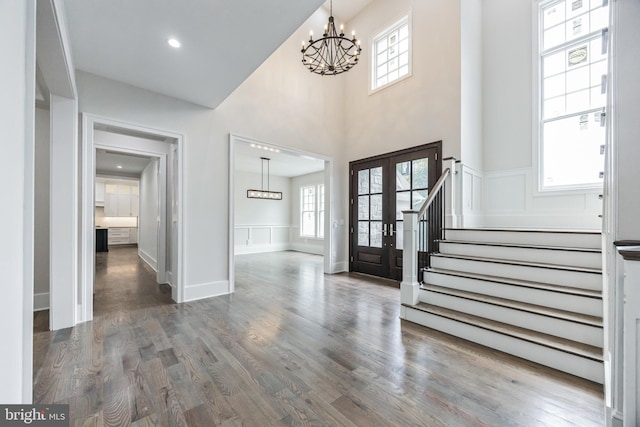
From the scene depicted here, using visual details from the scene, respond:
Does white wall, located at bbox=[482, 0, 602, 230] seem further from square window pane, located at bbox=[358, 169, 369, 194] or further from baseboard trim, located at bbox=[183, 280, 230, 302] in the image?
baseboard trim, located at bbox=[183, 280, 230, 302]

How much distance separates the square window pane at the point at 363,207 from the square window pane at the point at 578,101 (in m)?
3.43

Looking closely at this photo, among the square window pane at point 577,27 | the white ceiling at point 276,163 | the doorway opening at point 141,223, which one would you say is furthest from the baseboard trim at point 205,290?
the square window pane at point 577,27

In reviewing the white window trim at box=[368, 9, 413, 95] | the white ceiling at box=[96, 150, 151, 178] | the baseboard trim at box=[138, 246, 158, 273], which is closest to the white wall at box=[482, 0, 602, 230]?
the white window trim at box=[368, 9, 413, 95]

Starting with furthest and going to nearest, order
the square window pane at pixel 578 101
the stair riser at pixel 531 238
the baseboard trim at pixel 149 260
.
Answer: the baseboard trim at pixel 149 260, the square window pane at pixel 578 101, the stair riser at pixel 531 238

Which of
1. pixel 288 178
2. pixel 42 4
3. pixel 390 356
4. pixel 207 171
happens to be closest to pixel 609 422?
pixel 390 356

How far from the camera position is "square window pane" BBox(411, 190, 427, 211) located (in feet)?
15.3

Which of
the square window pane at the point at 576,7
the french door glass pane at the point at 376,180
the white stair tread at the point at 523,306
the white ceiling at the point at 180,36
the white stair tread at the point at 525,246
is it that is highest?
the square window pane at the point at 576,7

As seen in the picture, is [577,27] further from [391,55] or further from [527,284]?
[527,284]

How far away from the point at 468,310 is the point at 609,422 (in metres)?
1.37

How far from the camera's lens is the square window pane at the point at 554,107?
420 cm

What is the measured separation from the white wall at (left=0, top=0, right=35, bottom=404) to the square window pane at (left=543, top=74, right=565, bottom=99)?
582 centimetres

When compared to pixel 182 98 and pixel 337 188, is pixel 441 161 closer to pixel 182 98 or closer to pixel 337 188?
pixel 337 188

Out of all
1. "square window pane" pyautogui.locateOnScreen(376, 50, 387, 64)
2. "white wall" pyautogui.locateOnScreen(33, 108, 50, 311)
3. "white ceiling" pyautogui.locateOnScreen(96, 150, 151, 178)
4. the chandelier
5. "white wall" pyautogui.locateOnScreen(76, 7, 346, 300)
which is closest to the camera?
"white wall" pyautogui.locateOnScreen(76, 7, 346, 300)

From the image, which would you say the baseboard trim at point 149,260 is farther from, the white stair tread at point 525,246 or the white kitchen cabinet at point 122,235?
the white stair tread at point 525,246
